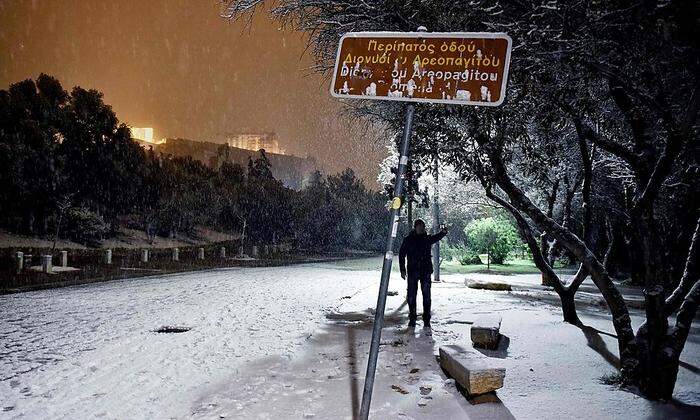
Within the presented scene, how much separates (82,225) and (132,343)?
31.2 meters

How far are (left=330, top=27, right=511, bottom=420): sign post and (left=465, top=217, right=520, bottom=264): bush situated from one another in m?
25.6

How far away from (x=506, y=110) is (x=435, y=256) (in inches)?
434

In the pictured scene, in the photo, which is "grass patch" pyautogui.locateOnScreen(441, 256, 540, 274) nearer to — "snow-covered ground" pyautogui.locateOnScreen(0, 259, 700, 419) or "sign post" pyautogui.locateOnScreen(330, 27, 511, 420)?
"snow-covered ground" pyautogui.locateOnScreen(0, 259, 700, 419)

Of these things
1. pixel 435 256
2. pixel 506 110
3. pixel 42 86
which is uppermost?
pixel 42 86

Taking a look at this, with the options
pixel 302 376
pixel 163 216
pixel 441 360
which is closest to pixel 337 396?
pixel 302 376

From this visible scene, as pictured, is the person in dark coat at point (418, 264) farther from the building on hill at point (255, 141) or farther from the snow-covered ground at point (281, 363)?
the building on hill at point (255, 141)

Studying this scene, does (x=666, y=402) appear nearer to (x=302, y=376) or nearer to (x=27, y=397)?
(x=302, y=376)

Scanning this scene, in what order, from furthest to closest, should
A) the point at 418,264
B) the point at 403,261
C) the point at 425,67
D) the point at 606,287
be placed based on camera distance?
the point at 418,264, the point at 403,261, the point at 606,287, the point at 425,67

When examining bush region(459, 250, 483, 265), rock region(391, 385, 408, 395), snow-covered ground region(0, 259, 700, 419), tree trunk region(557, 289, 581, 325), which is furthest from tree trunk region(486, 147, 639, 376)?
bush region(459, 250, 483, 265)

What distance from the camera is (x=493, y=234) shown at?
2884cm

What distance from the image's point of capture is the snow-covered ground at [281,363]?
471 centimetres

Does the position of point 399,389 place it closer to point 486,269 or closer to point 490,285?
point 490,285

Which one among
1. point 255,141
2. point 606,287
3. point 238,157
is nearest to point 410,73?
point 606,287

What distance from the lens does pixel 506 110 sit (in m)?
7.27
